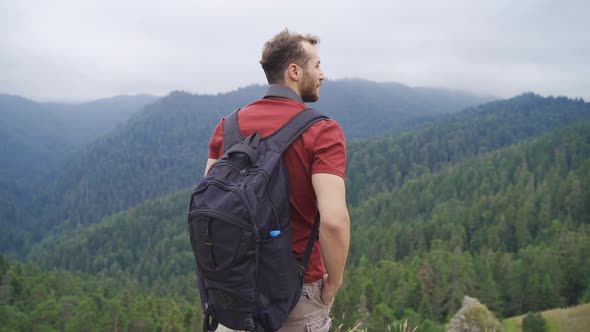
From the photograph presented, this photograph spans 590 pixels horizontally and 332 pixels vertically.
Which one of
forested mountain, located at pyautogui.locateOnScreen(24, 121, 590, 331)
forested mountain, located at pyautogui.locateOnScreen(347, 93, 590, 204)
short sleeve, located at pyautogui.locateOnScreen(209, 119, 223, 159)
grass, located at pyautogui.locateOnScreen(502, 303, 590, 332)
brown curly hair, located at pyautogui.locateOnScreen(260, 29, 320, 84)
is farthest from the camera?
forested mountain, located at pyautogui.locateOnScreen(347, 93, 590, 204)

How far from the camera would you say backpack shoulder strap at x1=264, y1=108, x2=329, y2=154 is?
8.09 feet

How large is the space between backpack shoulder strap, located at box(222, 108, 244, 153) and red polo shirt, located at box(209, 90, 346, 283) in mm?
32

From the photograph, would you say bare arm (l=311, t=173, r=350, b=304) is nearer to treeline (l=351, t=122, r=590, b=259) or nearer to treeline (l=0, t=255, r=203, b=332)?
treeline (l=0, t=255, r=203, b=332)

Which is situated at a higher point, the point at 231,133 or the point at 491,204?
the point at 231,133

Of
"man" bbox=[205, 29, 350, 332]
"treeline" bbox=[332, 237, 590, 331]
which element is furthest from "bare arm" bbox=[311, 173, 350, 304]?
"treeline" bbox=[332, 237, 590, 331]

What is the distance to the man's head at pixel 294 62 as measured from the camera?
270 centimetres

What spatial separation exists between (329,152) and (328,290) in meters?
0.94

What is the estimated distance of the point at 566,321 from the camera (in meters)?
32.5

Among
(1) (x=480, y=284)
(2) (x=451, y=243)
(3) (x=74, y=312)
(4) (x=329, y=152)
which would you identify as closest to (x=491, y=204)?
(2) (x=451, y=243)

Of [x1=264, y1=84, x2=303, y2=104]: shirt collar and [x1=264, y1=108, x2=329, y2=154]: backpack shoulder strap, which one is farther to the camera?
[x1=264, y1=84, x2=303, y2=104]: shirt collar

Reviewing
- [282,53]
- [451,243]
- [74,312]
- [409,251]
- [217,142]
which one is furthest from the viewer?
[409,251]

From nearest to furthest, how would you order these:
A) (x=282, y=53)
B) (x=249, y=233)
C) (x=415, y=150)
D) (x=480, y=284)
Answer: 1. (x=249, y=233)
2. (x=282, y=53)
3. (x=480, y=284)
4. (x=415, y=150)

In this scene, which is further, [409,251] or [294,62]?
[409,251]

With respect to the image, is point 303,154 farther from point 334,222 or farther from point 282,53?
point 282,53
